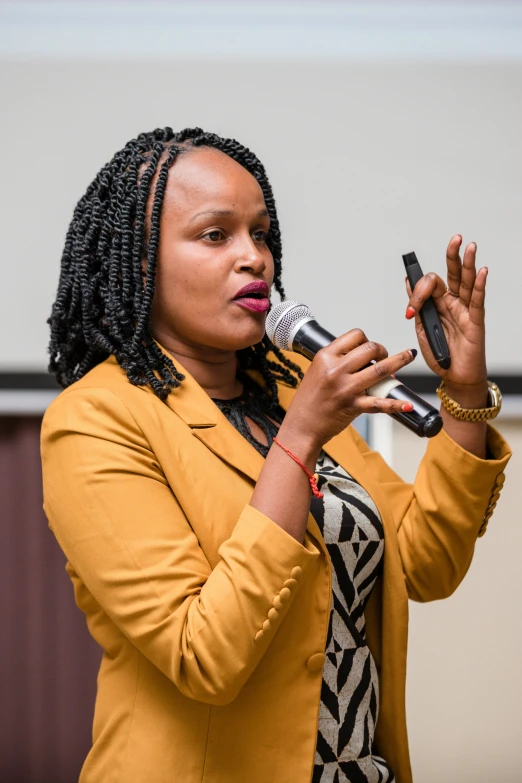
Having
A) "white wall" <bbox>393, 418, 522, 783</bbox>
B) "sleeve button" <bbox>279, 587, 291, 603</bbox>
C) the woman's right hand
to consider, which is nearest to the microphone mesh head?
the woman's right hand

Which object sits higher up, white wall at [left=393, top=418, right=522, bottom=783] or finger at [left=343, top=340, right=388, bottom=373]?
finger at [left=343, top=340, right=388, bottom=373]

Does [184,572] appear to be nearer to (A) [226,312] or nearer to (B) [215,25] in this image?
(A) [226,312]

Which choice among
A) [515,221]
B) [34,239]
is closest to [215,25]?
[34,239]

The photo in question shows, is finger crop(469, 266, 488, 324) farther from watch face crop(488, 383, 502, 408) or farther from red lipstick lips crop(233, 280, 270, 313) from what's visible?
red lipstick lips crop(233, 280, 270, 313)

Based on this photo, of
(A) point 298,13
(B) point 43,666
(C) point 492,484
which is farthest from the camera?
(B) point 43,666

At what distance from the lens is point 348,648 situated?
122cm

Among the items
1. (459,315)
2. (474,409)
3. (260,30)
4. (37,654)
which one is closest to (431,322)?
(459,315)

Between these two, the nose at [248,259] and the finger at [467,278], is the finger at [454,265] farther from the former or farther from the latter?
the nose at [248,259]

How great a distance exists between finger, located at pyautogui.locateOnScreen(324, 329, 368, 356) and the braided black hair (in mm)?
300

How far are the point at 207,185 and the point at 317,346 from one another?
1.04ft

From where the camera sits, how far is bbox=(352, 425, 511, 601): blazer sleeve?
1.31 metres

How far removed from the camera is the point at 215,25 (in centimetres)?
208

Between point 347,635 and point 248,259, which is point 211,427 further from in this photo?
point 347,635

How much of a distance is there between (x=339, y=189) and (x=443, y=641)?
1261mm
